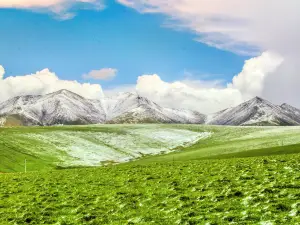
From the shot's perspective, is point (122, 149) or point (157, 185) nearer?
point (157, 185)

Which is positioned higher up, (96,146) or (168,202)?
(168,202)

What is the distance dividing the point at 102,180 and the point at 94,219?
1946cm

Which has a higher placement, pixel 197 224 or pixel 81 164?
pixel 197 224

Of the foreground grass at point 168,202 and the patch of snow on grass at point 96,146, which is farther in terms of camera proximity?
the patch of snow on grass at point 96,146

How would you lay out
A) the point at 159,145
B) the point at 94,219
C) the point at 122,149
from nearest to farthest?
the point at 94,219, the point at 122,149, the point at 159,145

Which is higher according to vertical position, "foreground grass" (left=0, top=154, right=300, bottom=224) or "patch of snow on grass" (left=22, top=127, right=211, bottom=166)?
"foreground grass" (left=0, top=154, right=300, bottom=224)

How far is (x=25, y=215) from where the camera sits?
2586cm

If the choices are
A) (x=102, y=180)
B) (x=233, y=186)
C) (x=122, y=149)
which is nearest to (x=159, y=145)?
(x=122, y=149)

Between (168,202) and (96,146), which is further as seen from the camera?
(96,146)

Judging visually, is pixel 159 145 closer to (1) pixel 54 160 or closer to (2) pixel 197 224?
(1) pixel 54 160

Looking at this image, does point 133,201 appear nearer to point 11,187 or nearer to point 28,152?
point 11,187

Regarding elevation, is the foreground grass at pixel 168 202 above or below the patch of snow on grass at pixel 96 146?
above

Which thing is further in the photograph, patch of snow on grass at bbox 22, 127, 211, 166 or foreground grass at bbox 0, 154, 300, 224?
patch of snow on grass at bbox 22, 127, 211, 166

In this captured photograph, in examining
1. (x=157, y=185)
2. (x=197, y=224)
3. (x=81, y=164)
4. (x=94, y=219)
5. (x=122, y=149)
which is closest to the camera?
(x=197, y=224)
